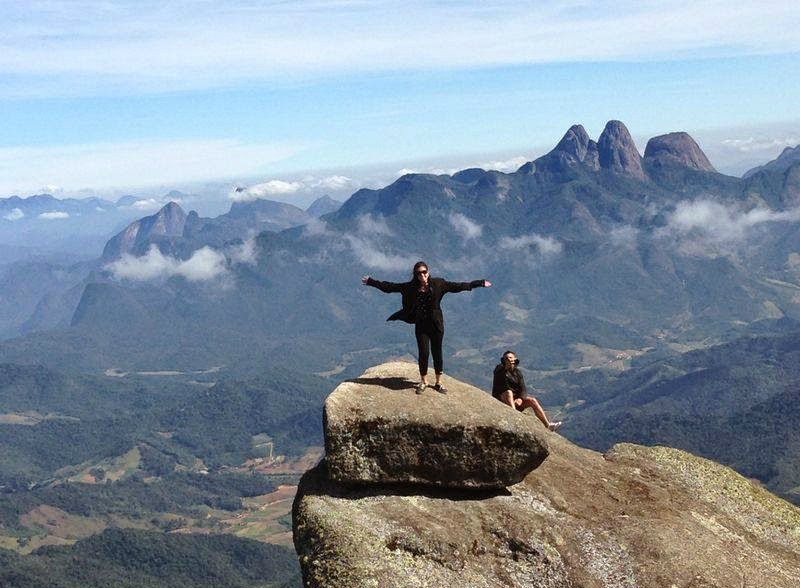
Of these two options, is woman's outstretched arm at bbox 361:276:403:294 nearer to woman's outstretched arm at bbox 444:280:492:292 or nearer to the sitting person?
woman's outstretched arm at bbox 444:280:492:292

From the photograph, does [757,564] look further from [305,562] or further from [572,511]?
[305,562]

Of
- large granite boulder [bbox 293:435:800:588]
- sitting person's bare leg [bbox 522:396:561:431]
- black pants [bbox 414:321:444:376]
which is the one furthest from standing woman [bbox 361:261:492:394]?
sitting person's bare leg [bbox 522:396:561:431]

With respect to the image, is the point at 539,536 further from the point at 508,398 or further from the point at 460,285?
the point at 460,285

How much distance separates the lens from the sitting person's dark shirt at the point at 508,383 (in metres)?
39.0

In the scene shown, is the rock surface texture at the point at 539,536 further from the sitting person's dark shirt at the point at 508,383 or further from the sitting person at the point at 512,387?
the sitting person's dark shirt at the point at 508,383

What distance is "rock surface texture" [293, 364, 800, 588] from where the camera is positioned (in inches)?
1063

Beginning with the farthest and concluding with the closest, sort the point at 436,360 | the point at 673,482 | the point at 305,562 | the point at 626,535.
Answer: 1. the point at 673,482
2. the point at 436,360
3. the point at 626,535
4. the point at 305,562

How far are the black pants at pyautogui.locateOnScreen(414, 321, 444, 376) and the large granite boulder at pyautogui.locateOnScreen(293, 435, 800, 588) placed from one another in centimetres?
564

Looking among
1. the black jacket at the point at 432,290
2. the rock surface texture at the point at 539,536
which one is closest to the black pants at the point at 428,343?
the black jacket at the point at 432,290

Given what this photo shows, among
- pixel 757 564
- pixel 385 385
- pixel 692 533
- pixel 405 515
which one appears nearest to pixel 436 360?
pixel 385 385

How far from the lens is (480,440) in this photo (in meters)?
29.9

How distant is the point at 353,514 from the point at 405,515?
6.73ft

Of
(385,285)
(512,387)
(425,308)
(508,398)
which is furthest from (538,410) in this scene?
(385,285)

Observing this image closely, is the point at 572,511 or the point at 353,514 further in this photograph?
the point at 572,511
